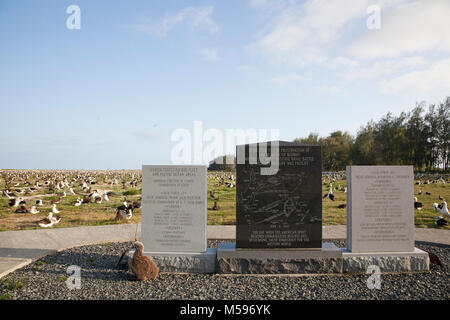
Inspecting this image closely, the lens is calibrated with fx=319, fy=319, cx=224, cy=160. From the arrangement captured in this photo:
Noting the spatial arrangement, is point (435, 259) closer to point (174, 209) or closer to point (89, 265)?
point (174, 209)

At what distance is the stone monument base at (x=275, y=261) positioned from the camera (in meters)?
5.95

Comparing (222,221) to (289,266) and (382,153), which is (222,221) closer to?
(289,266)

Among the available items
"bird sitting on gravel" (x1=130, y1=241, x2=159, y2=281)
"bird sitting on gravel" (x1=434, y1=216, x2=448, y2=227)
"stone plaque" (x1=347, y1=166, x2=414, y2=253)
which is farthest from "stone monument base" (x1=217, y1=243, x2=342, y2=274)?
"bird sitting on gravel" (x1=434, y1=216, x2=448, y2=227)

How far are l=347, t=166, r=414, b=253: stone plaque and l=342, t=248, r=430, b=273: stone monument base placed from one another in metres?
0.15

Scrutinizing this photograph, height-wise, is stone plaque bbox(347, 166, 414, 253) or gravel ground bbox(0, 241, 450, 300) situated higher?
stone plaque bbox(347, 166, 414, 253)

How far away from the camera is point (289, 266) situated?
5969 mm

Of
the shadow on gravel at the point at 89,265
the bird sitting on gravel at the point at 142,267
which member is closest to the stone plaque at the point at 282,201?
the bird sitting on gravel at the point at 142,267

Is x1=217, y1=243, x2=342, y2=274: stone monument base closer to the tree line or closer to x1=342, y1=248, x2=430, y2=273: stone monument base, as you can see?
x1=342, y1=248, x2=430, y2=273: stone monument base

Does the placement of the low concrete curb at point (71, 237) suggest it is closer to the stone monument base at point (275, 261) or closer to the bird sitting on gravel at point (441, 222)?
the bird sitting on gravel at point (441, 222)

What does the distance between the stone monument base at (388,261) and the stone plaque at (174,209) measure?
9.31 ft

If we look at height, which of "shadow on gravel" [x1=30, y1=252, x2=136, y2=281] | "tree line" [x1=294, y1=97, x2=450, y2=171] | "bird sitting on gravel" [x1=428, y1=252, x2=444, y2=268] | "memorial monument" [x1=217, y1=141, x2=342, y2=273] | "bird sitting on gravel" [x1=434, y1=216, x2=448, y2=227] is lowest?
"shadow on gravel" [x1=30, y1=252, x2=136, y2=281]

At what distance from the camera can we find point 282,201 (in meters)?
6.03

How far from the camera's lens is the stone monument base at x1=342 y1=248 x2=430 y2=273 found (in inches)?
241

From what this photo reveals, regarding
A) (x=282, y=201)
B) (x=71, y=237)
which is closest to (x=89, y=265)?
(x=71, y=237)
